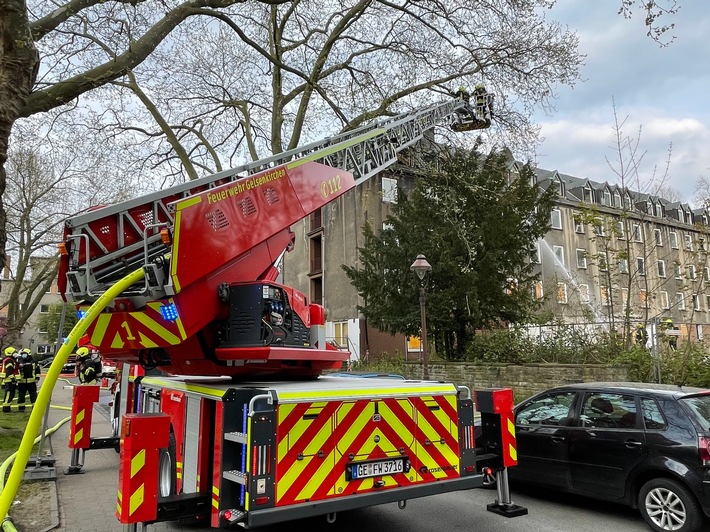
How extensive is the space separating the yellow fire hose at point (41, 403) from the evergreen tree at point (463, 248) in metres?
13.2

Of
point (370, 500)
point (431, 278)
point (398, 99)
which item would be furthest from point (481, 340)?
point (370, 500)

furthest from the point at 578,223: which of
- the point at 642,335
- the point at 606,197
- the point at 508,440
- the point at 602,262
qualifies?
the point at 606,197

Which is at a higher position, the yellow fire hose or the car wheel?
the yellow fire hose

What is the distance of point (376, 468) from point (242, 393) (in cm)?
134

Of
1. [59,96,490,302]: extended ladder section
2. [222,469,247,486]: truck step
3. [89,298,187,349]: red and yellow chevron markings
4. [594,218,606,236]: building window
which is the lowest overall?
[222,469,247,486]: truck step

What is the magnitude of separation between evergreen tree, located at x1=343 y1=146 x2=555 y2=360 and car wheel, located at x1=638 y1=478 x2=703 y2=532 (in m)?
11.7

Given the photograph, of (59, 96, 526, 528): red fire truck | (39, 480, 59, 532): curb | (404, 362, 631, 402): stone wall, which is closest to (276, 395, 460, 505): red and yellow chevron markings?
(59, 96, 526, 528): red fire truck

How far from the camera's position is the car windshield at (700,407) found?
556 centimetres

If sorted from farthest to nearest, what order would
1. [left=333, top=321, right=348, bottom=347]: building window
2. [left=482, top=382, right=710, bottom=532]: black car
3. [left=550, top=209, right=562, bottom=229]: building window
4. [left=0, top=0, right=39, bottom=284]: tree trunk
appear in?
[left=550, top=209, right=562, bottom=229]: building window
[left=333, top=321, right=348, bottom=347]: building window
[left=0, top=0, right=39, bottom=284]: tree trunk
[left=482, top=382, right=710, bottom=532]: black car

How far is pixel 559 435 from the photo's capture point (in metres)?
6.65

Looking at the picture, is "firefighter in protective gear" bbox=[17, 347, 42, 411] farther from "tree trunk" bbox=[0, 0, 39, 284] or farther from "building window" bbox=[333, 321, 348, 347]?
"building window" bbox=[333, 321, 348, 347]

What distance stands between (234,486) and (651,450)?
4206 millimetres

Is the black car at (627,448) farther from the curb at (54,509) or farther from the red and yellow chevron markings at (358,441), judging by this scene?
the curb at (54,509)

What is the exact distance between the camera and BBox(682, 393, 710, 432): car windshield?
5562 millimetres
